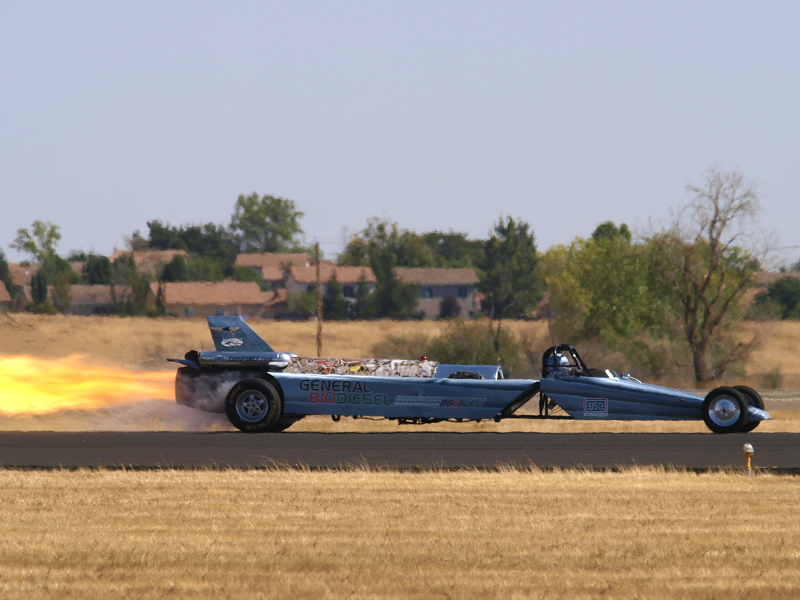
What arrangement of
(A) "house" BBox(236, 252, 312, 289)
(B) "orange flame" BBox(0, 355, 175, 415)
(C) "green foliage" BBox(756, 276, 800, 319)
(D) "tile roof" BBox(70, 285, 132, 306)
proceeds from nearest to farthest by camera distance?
1. (B) "orange flame" BBox(0, 355, 175, 415)
2. (C) "green foliage" BBox(756, 276, 800, 319)
3. (D) "tile roof" BBox(70, 285, 132, 306)
4. (A) "house" BBox(236, 252, 312, 289)

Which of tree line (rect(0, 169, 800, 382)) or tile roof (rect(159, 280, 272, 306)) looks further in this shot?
tile roof (rect(159, 280, 272, 306))

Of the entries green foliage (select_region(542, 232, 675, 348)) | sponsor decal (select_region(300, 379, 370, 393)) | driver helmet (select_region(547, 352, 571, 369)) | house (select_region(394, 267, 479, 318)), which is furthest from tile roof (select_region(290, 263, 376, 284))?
driver helmet (select_region(547, 352, 571, 369))

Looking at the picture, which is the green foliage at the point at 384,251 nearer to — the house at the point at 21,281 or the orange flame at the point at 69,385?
the house at the point at 21,281

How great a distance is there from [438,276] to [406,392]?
3638 inches

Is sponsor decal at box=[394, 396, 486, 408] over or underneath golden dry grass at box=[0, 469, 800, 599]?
over

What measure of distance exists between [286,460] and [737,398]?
27.4 feet

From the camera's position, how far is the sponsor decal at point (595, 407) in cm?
1902

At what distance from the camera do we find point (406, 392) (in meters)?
19.6

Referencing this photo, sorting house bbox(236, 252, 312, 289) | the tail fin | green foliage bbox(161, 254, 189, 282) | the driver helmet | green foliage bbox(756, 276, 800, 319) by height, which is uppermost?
house bbox(236, 252, 312, 289)

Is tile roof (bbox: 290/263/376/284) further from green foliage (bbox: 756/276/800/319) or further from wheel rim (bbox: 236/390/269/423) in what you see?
wheel rim (bbox: 236/390/269/423)

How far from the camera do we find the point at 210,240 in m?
146

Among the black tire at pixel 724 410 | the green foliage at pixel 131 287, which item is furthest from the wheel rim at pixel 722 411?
the green foliage at pixel 131 287

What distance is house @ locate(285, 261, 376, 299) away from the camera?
9925 centimetres

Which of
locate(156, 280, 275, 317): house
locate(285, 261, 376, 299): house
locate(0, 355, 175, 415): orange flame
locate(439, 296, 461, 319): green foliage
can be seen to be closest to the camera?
locate(0, 355, 175, 415): orange flame
